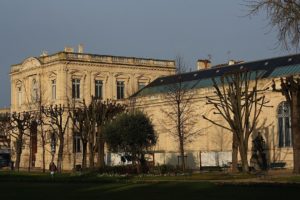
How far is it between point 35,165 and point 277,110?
3613cm

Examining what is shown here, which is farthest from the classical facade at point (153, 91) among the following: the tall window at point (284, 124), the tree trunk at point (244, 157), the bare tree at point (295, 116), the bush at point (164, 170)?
the bare tree at point (295, 116)

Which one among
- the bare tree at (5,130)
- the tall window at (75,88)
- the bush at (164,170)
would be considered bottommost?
the bush at (164,170)

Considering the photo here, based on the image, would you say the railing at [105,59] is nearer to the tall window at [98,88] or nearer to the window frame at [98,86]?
the window frame at [98,86]

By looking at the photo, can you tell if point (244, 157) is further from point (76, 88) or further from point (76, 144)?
point (76, 88)

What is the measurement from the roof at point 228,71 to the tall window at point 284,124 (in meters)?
3.17

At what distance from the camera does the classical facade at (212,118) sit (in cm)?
5722

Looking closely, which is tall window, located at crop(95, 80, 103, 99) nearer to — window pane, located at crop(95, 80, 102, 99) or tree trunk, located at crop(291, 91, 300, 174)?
window pane, located at crop(95, 80, 102, 99)

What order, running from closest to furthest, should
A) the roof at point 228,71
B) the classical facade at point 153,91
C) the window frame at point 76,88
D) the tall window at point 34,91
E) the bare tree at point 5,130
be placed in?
the classical facade at point 153,91
the roof at point 228,71
the window frame at point 76,88
the bare tree at point 5,130
the tall window at point 34,91

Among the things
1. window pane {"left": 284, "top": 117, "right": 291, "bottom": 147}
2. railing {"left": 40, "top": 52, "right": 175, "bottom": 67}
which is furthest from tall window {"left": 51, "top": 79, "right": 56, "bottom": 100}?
window pane {"left": 284, "top": 117, "right": 291, "bottom": 147}

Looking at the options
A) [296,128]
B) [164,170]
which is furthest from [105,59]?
[296,128]

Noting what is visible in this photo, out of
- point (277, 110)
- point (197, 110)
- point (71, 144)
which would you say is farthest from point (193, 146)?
point (71, 144)

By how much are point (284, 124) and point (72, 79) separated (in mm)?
31719

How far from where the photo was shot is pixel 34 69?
83.3 meters

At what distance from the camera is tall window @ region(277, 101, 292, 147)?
2231 inches
